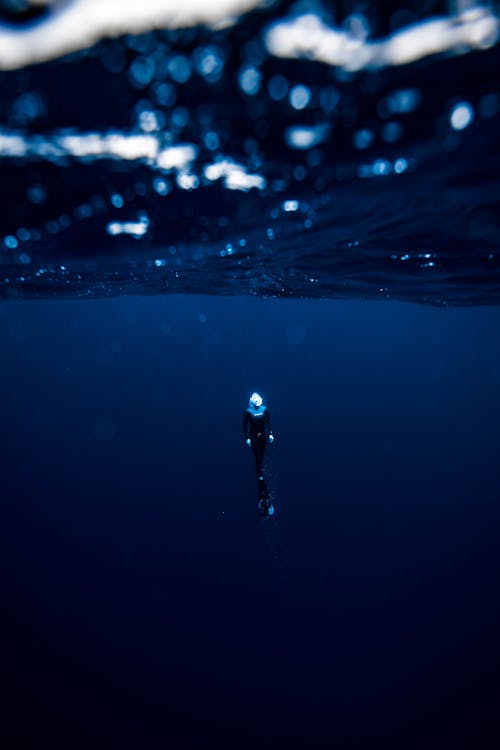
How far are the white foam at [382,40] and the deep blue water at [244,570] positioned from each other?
88.1ft

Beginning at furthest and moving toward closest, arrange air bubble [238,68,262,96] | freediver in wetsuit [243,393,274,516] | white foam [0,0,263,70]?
freediver in wetsuit [243,393,274,516] → air bubble [238,68,262,96] → white foam [0,0,263,70]

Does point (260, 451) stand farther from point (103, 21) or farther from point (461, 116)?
point (103, 21)

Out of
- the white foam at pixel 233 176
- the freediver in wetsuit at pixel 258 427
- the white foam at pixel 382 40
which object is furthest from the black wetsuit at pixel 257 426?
the white foam at pixel 382 40

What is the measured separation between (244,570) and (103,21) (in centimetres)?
3744

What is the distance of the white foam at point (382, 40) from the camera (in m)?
4.02

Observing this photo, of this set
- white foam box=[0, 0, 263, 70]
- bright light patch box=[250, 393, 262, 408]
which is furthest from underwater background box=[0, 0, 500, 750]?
bright light patch box=[250, 393, 262, 408]

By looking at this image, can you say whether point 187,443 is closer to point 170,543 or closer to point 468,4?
point 170,543

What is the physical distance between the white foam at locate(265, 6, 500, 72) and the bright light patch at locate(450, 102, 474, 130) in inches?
39.0

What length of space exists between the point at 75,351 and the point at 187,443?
4297 cm

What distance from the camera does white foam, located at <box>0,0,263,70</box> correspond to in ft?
12.1

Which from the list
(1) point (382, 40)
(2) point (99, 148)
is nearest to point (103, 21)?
(2) point (99, 148)

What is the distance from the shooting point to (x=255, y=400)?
1102 centimetres

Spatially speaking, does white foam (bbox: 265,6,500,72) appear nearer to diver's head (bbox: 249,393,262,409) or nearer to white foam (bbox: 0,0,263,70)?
white foam (bbox: 0,0,263,70)

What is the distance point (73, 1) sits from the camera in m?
3.65
